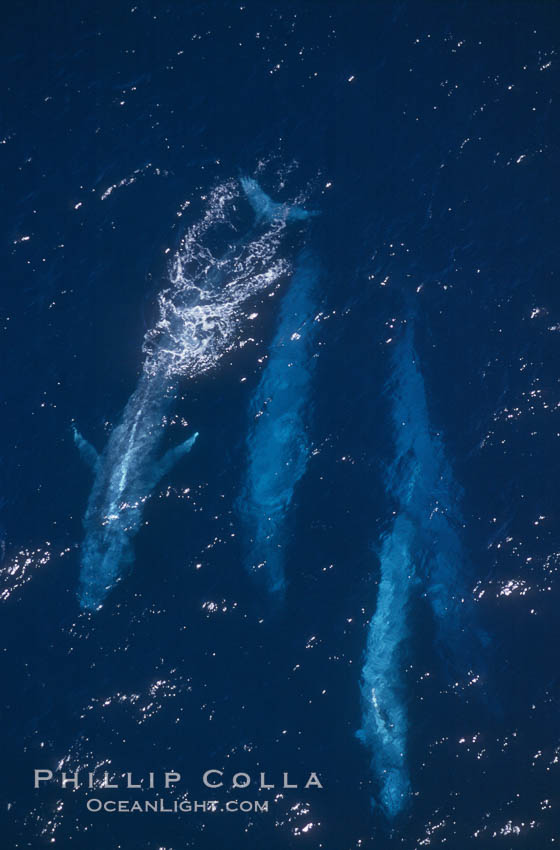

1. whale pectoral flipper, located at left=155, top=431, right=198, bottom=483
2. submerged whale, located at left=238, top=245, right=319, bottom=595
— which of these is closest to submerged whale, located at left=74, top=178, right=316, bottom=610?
whale pectoral flipper, located at left=155, top=431, right=198, bottom=483

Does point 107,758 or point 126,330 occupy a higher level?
point 126,330

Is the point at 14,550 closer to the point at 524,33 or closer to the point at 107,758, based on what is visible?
the point at 107,758

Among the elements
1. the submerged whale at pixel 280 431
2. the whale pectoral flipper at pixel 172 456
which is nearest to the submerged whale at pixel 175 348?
the whale pectoral flipper at pixel 172 456

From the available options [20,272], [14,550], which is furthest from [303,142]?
[14,550]

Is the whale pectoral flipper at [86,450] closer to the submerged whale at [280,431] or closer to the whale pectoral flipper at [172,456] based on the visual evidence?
the whale pectoral flipper at [172,456]

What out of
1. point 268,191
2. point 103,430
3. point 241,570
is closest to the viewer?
point 241,570

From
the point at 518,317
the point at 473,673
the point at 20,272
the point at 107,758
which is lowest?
the point at 473,673

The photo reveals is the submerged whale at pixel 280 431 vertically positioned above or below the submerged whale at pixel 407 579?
above
